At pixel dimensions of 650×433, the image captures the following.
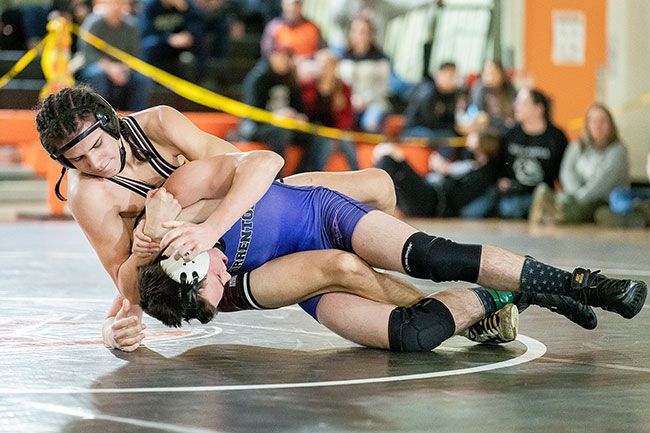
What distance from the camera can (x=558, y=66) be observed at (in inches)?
553

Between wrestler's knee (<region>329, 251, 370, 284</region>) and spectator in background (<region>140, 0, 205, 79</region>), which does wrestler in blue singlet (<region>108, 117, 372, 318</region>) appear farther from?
spectator in background (<region>140, 0, 205, 79</region>)

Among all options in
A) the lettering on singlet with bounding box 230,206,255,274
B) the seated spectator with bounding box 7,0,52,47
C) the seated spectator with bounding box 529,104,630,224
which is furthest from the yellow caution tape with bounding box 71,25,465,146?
the lettering on singlet with bounding box 230,206,255,274

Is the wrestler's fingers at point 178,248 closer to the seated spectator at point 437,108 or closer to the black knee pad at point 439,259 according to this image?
the black knee pad at point 439,259

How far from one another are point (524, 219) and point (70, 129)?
750 centimetres

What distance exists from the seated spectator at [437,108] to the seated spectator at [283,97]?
0.90 metres

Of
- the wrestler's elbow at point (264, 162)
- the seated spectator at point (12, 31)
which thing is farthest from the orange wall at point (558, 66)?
the wrestler's elbow at point (264, 162)

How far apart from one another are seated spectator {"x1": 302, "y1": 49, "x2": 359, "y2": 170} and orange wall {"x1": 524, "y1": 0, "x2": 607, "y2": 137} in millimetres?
2954

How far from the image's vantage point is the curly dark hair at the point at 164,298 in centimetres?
368

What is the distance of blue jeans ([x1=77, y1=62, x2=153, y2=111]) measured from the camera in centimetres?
1116

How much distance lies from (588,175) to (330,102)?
2597 millimetres

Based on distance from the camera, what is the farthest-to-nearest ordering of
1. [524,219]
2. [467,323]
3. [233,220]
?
[524,219]
[467,323]
[233,220]

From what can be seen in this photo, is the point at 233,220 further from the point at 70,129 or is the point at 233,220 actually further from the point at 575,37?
the point at 575,37

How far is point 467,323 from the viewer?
4.05 meters

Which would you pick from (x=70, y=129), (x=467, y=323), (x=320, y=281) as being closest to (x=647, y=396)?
(x=467, y=323)
